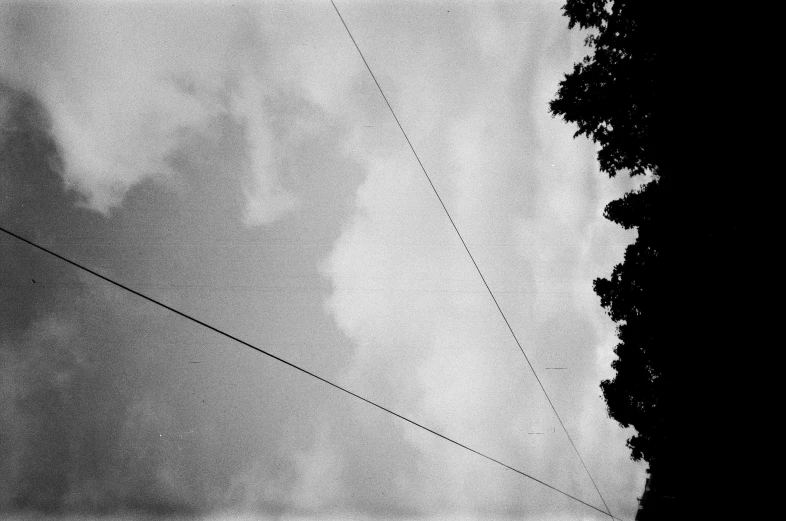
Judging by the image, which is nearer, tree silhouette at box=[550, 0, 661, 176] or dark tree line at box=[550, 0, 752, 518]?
dark tree line at box=[550, 0, 752, 518]

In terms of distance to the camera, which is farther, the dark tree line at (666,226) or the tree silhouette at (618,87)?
the tree silhouette at (618,87)

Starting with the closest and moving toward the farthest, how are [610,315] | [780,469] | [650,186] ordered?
[780,469]
[650,186]
[610,315]

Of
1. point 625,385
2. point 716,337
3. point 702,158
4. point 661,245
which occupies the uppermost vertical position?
point 702,158

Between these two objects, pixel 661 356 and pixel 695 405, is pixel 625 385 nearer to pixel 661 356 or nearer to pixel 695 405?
pixel 661 356

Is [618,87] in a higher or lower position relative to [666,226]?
higher

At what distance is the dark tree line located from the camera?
16.5 ft

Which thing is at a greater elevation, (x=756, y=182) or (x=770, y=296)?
(x=756, y=182)

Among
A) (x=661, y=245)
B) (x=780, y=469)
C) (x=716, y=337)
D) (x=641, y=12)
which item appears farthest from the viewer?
(x=661, y=245)

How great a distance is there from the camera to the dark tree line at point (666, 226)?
16.5 ft

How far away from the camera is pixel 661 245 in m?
6.10

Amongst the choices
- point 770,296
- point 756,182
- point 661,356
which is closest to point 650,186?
point 756,182

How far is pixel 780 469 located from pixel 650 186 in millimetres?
5001

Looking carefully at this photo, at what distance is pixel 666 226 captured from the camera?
5.93 m

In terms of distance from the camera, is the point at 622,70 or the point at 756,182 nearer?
the point at 756,182
